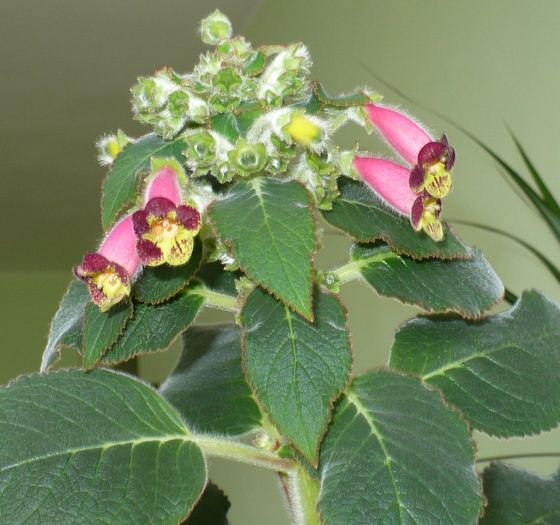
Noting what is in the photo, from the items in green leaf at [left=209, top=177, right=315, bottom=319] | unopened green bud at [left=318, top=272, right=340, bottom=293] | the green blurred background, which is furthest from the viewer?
the green blurred background

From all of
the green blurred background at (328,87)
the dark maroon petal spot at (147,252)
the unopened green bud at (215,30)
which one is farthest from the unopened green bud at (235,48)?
the green blurred background at (328,87)

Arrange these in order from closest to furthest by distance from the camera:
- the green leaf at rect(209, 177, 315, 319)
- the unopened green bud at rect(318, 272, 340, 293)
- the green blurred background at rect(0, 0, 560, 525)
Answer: the green leaf at rect(209, 177, 315, 319), the unopened green bud at rect(318, 272, 340, 293), the green blurred background at rect(0, 0, 560, 525)

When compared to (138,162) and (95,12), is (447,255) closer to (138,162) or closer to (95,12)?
(138,162)

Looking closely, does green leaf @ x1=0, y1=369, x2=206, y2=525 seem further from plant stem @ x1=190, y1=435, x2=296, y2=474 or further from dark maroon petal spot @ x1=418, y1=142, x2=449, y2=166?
dark maroon petal spot @ x1=418, y1=142, x2=449, y2=166

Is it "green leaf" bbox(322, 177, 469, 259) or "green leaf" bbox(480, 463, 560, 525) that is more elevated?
"green leaf" bbox(322, 177, 469, 259)

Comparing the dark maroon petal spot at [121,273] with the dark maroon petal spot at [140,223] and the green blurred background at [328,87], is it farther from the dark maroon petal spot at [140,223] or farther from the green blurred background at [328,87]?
the green blurred background at [328,87]

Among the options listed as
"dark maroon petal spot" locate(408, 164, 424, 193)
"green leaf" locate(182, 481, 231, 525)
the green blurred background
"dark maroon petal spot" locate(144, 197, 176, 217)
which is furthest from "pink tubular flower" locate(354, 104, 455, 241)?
the green blurred background

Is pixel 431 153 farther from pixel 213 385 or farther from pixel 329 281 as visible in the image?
pixel 213 385
